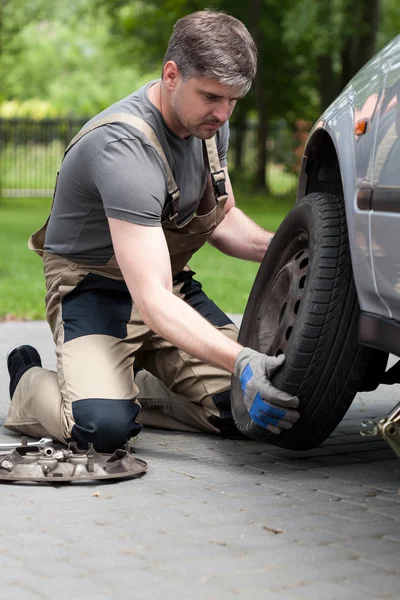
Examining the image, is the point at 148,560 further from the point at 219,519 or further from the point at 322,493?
the point at 322,493

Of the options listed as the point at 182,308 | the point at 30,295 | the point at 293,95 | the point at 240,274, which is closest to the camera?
the point at 182,308

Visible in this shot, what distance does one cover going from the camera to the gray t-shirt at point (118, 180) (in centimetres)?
383

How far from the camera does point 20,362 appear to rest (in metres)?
4.76

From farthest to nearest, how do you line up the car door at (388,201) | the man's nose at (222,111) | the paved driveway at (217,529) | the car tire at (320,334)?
the man's nose at (222,111) < the car tire at (320,334) < the car door at (388,201) < the paved driveway at (217,529)

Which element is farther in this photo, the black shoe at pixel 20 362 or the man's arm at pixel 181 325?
the black shoe at pixel 20 362

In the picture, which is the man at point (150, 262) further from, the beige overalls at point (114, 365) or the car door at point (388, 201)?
the car door at point (388, 201)

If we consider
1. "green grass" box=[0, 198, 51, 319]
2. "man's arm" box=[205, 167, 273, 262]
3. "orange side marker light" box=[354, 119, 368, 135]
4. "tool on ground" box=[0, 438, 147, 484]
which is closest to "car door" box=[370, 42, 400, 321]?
"orange side marker light" box=[354, 119, 368, 135]

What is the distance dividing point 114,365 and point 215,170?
2.73ft

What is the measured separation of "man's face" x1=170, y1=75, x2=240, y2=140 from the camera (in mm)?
3814

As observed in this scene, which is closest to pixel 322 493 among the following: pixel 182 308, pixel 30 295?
pixel 182 308

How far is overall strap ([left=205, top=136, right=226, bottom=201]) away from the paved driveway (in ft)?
3.20

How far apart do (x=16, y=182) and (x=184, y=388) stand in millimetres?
27749

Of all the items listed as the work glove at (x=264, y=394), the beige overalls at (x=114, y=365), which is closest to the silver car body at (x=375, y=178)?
the work glove at (x=264, y=394)

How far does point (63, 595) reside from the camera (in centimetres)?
257
